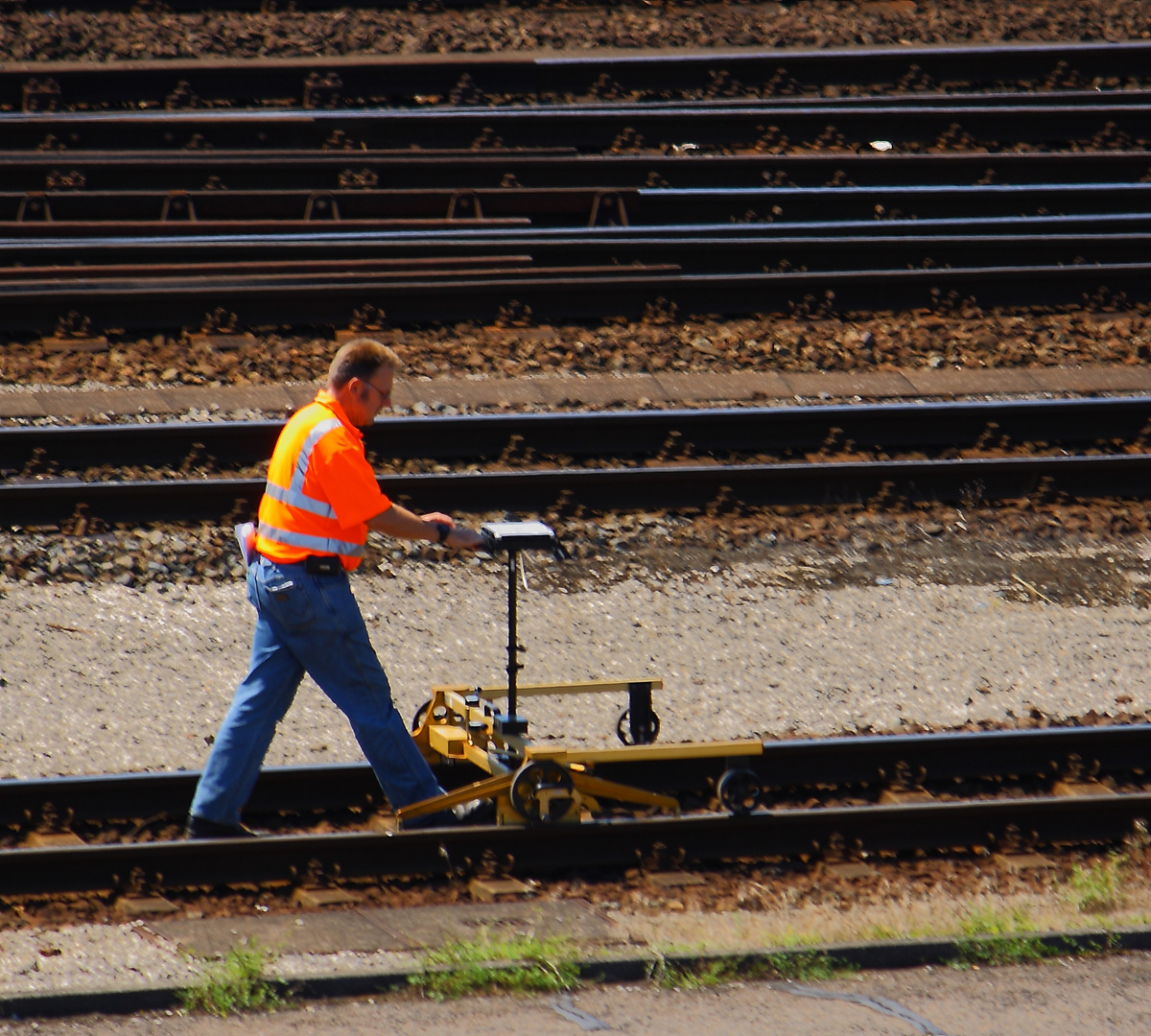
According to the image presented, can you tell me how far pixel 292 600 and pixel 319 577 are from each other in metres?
0.13

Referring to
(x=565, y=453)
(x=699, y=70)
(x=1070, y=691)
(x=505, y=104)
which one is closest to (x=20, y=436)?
(x=565, y=453)

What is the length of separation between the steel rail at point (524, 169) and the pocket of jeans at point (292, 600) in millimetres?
7739

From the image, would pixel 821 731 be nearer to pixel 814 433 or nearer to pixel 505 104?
pixel 814 433

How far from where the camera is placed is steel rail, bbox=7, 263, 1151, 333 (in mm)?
10938

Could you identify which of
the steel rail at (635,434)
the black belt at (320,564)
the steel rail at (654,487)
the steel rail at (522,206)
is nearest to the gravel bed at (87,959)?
the black belt at (320,564)

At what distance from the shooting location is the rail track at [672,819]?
5.84 metres

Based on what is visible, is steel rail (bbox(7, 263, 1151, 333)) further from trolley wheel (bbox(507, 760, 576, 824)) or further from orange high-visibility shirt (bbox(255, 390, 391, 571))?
trolley wheel (bbox(507, 760, 576, 824))

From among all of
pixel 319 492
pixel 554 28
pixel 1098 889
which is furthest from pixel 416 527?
pixel 554 28

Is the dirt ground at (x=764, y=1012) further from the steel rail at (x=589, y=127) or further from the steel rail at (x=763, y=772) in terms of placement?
the steel rail at (x=589, y=127)

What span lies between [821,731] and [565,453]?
320 cm

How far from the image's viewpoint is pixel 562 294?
11.7 m

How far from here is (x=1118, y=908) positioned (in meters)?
5.98

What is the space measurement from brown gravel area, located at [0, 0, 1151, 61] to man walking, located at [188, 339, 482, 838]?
10368 mm

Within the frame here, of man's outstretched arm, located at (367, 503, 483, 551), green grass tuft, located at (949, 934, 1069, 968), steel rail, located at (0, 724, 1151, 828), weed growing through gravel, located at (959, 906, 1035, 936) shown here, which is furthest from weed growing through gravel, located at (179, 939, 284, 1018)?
weed growing through gravel, located at (959, 906, 1035, 936)
